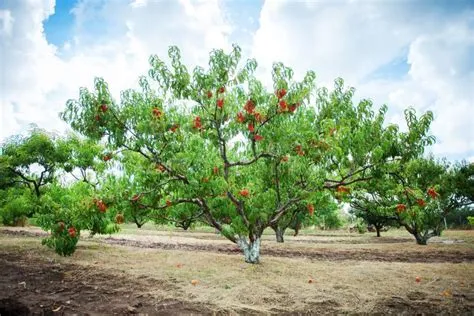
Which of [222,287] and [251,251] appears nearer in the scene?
[222,287]

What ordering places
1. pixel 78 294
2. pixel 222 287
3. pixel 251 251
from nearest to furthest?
1. pixel 78 294
2. pixel 222 287
3. pixel 251 251

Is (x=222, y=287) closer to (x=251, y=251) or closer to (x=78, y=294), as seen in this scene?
(x=78, y=294)

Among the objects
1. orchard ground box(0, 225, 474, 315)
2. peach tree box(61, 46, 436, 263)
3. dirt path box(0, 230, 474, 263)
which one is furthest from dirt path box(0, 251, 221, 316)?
dirt path box(0, 230, 474, 263)

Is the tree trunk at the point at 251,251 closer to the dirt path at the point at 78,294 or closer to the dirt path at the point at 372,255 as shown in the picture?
the dirt path at the point at 372,255

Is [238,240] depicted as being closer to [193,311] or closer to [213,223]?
[213,223]

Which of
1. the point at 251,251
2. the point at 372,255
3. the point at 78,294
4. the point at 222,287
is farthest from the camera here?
the point at 372,255

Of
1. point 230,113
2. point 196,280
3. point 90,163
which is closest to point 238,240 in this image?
point 196,280

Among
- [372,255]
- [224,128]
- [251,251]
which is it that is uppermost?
[224,128]

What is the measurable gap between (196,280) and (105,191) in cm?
377

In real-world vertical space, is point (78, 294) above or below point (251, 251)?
below

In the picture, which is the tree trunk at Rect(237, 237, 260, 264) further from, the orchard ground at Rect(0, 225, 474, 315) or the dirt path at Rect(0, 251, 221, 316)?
the dirt path at Rect(0, 251, 221, 316)

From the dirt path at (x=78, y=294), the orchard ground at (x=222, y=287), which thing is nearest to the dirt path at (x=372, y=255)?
the orchard ground at (x=222, y=287)

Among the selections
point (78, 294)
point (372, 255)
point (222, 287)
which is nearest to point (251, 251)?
point (222, 287)

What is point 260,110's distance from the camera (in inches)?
346
